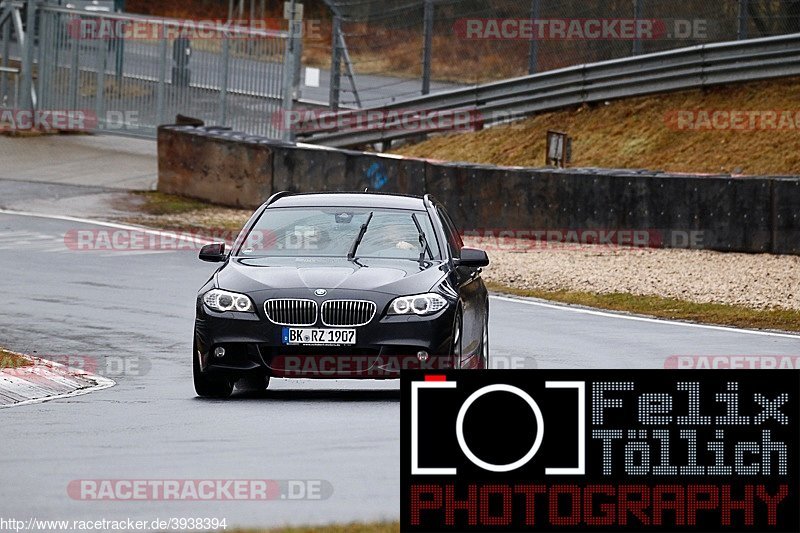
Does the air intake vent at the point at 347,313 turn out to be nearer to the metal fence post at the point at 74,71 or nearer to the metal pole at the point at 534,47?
the metal pole at the point at 534,47

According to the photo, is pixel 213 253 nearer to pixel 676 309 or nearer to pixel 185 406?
pixel 185 406

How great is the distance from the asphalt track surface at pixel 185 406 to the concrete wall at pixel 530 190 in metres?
4.36

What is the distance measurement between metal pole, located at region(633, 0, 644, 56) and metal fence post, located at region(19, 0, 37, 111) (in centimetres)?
1351

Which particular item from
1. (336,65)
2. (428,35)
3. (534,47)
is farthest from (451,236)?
(336,65)

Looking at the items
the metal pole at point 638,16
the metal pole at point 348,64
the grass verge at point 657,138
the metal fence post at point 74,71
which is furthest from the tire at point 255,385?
the metal fence post at point 74,71

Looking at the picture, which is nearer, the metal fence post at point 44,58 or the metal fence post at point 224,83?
the metal fence post at point 224,83

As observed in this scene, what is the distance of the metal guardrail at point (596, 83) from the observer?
93.8 feet

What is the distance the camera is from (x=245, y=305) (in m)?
11.8

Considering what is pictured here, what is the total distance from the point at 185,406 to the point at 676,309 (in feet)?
28.8

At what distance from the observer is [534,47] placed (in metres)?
31.4

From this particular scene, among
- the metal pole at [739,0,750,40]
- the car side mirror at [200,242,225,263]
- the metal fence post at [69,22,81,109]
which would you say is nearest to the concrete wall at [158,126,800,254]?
the metal pole at [739,0,750,40]

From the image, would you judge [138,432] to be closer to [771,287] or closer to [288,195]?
[288,195]

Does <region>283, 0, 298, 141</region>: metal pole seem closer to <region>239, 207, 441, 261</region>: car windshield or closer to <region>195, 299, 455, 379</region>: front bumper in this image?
<region>239, 207, 441, 261</region>: car windshield

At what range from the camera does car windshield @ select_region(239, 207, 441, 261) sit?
12.6 m
